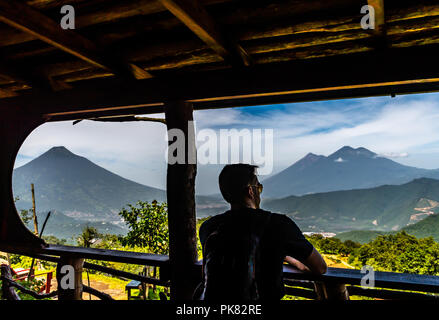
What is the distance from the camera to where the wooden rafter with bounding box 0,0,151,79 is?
1.65m

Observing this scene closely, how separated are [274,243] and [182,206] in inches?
→ 42.9

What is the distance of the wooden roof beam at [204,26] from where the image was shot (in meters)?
1.50

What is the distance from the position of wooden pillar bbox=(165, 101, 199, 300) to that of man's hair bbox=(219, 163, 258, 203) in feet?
2.24

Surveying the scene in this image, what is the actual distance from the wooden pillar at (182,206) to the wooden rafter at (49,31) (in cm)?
60

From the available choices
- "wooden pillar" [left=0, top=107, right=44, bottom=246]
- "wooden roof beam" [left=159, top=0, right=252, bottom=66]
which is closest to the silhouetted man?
"wooden roof beam" [left=159, top=0, right=252, bottom=66]

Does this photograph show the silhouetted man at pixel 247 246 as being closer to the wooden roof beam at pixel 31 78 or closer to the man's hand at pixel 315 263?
the man's hand at pixel 315 263

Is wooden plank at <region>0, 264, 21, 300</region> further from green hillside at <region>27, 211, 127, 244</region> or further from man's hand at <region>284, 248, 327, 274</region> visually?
green hillside at <region>27, 211, 127, 244</region>

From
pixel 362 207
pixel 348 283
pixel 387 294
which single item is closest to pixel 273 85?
pixel 348 283

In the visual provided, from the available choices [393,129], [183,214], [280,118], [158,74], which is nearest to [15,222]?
[183,214]

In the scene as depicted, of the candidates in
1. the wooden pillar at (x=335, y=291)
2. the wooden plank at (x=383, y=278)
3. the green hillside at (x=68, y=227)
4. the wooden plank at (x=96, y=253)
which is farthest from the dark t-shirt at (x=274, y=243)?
the green hillside at (x=68, y=227)

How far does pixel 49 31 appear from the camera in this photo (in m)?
1.83

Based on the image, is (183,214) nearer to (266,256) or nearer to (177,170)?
(177,170)

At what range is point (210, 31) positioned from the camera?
5.70 feet

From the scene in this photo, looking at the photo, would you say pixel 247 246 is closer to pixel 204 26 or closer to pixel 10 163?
pixel 204 26
